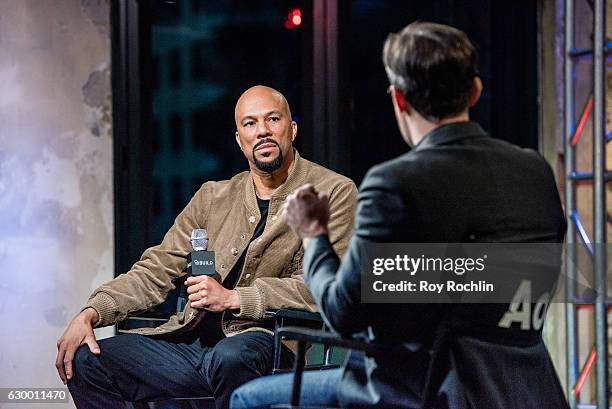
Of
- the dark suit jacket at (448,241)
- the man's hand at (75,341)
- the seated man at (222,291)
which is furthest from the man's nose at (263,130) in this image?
the dark suit jacket at (448,241)

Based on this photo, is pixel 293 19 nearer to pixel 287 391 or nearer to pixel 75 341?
pixel 75 341

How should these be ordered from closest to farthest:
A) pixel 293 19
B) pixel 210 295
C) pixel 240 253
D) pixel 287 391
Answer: pixel 287 391 → pixel 210 295 → pixel 240 253 → pixel 293 19

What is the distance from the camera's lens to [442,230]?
191cm

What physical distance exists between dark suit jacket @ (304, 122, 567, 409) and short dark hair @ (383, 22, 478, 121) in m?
0.06

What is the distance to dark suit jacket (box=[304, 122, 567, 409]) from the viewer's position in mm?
1905

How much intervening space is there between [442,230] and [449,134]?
209 millimetres

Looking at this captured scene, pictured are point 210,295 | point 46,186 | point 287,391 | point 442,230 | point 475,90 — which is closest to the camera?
point 442,230

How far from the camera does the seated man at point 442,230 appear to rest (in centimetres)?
191

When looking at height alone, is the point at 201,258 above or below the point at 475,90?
below

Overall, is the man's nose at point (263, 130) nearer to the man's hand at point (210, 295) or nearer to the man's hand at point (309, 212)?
the man's hand at point (210, 295)

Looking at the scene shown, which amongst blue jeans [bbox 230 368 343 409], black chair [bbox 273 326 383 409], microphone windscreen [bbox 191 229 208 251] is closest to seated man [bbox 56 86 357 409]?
microphone windscreen [bbox 191 229 208 251]

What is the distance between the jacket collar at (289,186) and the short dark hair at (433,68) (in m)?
1.39

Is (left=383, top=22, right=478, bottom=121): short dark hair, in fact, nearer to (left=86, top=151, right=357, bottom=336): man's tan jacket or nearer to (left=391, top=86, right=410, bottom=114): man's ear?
(left=391, top=86, right=410, bottom=114): man's ear

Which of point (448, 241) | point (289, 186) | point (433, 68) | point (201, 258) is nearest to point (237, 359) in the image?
point (201, 258)
